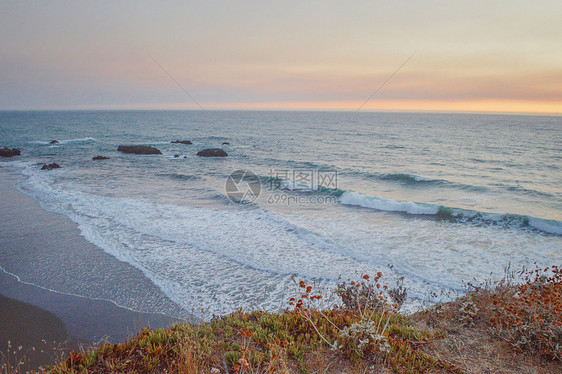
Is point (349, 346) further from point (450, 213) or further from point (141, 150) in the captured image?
point (141, 150)

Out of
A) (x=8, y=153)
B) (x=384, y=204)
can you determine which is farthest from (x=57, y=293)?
(x=8, y=153)

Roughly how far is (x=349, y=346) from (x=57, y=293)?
23.6 ft

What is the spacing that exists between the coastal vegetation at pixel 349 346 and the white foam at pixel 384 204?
1059cm

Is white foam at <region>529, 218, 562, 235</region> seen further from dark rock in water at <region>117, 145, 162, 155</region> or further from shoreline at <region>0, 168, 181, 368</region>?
dark rock in water at <region>117, 145, 162, 155</region>

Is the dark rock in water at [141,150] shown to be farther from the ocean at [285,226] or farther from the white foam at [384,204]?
the white foam at [384,204]

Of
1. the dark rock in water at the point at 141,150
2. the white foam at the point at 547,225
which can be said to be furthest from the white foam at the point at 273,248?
the dark rock in water at the point at 141,150

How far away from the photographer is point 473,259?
397 inches

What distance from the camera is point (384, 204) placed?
1688cm

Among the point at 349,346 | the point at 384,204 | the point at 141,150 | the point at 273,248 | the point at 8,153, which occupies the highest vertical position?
the point at 141,150

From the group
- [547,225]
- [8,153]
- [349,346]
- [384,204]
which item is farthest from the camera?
[8,153]

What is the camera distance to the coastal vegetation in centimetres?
381

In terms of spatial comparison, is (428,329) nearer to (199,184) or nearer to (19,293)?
(19,293)

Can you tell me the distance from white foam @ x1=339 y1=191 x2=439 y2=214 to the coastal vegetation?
34.7 feet

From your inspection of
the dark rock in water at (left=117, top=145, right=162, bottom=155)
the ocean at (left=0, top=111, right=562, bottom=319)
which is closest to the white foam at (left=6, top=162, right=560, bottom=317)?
the ocean at (left=0, top=111, right=562, bottom=319)
